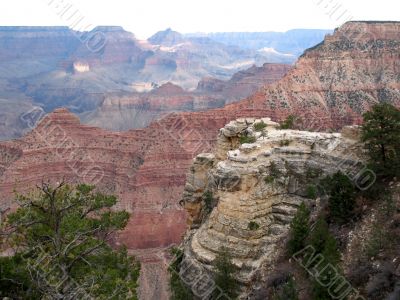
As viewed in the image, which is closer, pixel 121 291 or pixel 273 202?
pixel 121 291

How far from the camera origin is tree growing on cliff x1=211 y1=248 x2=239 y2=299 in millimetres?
19312

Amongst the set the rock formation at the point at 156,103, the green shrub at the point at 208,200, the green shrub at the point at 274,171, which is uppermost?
the green shrub at the point at 274,171

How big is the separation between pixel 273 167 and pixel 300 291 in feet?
22.9

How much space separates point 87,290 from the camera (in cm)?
1484

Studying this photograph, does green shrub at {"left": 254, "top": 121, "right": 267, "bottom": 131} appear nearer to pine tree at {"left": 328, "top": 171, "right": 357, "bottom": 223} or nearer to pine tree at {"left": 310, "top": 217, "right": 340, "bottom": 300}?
pine tree at {"left": 328, "top": 171, "right": 357, "bottom": 223}

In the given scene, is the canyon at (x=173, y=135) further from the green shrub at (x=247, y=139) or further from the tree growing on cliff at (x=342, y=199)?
the tree growing on cliff at (x=342, y=199)

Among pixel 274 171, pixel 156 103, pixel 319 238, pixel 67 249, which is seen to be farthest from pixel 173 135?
pixel 156 103

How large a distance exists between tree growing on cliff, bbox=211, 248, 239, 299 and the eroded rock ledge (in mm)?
741

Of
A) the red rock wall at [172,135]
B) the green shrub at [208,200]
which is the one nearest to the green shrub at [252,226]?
the green shrub at [208,200]

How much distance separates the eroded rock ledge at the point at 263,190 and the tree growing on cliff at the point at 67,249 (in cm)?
423

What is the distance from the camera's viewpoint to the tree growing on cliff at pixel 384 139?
20.0m

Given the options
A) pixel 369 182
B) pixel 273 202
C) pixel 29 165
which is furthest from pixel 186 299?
pixel 29 165

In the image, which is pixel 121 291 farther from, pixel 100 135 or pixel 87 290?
pixel 100 135

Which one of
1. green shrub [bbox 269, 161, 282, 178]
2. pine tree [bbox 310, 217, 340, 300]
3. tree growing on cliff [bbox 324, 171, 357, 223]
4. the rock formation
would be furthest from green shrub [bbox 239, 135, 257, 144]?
the rock formation
